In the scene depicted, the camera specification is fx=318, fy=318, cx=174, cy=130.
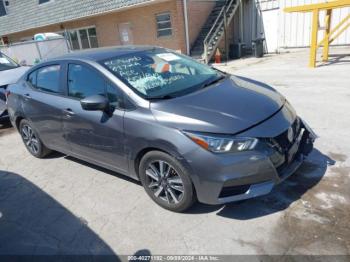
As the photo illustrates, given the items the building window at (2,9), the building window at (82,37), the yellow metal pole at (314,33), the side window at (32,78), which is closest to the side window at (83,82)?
the side window at (32,78)

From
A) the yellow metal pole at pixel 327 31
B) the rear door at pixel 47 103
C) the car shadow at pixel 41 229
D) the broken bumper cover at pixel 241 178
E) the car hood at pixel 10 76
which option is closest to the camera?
the broken bumper cover at pixel 241 178

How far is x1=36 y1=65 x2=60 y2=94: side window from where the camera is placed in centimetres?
427

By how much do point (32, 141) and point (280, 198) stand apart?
393cm

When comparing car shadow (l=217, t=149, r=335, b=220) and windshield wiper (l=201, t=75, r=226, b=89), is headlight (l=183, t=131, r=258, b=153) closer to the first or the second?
car shadow (l=217, t=149, r=335, b=220)

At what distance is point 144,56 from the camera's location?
3.98 meters

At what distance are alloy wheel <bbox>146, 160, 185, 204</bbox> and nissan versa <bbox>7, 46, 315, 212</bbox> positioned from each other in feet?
0.03

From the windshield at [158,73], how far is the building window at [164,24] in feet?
37.2

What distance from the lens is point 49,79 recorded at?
448 cm

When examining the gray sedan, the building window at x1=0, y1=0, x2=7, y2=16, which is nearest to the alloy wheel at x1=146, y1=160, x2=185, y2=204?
the gray sedan

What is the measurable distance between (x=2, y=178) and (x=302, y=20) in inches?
534

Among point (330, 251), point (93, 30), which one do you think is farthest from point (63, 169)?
point (93, 30)

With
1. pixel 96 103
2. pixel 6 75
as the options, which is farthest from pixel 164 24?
pixel 96 103

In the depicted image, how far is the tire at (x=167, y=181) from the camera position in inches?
121

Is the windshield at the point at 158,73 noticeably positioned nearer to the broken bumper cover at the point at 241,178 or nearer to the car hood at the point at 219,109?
the car hood at the point at 219,109
